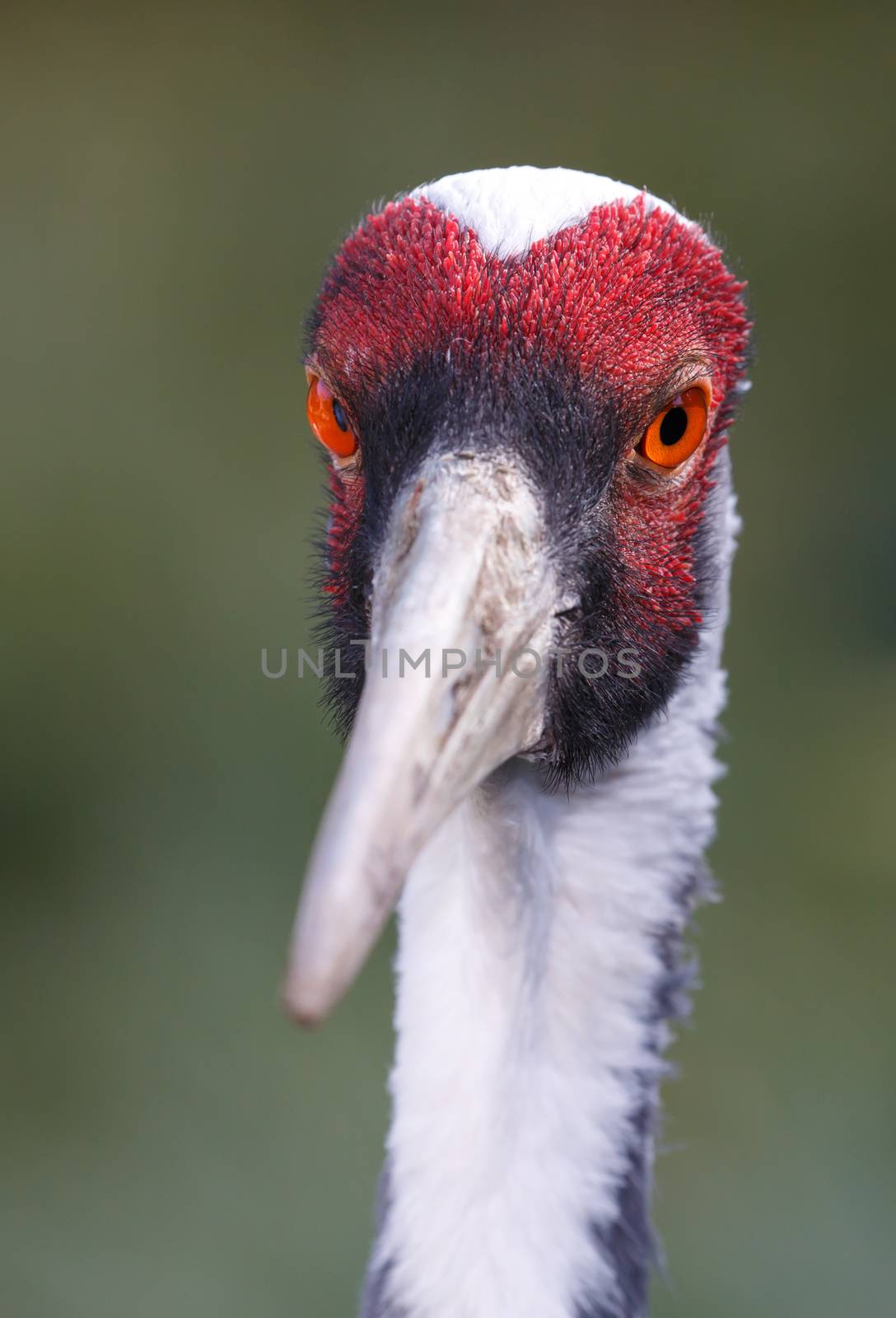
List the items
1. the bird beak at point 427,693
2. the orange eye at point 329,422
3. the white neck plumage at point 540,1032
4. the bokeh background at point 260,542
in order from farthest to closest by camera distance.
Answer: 1. the bokeh background at point 260,542
2. the white neck plumage at point 540,1032
3. the orange eye at point 329,422
4. the bird beak at point 427,693

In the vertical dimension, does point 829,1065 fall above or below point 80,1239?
above

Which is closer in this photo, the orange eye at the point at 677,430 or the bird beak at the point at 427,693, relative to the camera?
the bird beak at the point at 427,693

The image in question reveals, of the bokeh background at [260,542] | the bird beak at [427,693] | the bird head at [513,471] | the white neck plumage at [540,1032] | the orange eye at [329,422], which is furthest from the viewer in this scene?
the bokeh background at [260,542]

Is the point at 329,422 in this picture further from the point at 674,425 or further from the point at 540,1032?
the point at 540,1032

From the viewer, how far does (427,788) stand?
0.98 meters

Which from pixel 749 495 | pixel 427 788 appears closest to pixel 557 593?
pixel 427 788

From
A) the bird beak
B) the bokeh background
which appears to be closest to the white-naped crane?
the bird beak

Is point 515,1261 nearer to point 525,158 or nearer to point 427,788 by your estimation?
point 427,788

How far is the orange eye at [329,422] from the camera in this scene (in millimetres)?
1318

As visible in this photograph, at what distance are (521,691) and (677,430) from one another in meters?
0.35

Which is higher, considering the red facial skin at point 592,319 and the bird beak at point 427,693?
the red facial skin at point 592,319

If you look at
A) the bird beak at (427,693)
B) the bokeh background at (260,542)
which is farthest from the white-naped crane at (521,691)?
the bokeh background at (260,542)

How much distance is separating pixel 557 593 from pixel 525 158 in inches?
113

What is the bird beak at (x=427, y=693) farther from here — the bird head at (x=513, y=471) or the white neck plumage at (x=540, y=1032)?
the white neck plumage at (x=540, y=1032)
